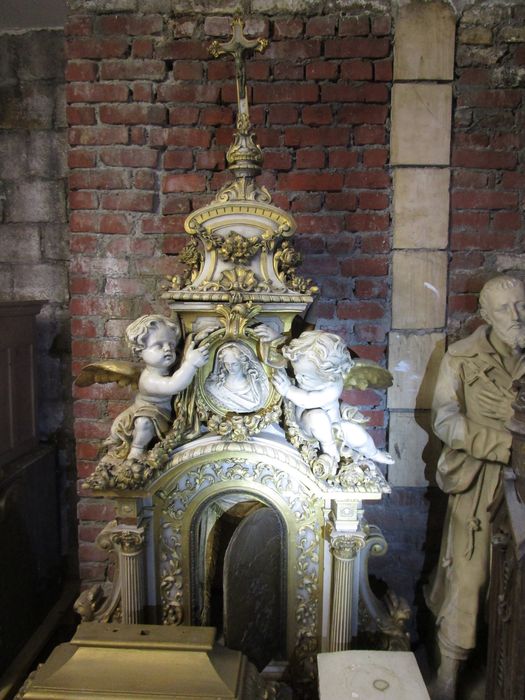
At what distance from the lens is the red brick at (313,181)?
7.90 ft

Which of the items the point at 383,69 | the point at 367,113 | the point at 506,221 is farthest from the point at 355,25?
the point at 506,221

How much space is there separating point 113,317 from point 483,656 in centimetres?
212

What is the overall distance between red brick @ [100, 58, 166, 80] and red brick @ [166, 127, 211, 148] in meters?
0.25

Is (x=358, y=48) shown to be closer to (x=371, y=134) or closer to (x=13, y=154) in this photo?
(x=371, y=134)

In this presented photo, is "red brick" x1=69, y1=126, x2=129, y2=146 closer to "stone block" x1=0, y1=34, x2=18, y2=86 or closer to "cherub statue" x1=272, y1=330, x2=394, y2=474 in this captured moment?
"stone block" x1=0, y1=34, x2=18, y2=86

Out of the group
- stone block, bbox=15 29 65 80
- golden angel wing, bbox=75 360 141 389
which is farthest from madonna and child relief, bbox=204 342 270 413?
stone block, bbox=15 29 65 80

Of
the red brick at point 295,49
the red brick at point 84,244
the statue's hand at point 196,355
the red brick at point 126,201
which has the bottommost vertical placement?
the statue's hand at point 196,355

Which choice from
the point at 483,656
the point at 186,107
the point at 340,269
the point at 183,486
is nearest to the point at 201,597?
the point at 183,486

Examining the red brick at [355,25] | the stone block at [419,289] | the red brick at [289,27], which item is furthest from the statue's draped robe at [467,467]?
the red brick at [289,27]

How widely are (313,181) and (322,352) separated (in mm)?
1009

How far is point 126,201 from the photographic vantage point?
7.99 feet

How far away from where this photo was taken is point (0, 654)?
224 cm

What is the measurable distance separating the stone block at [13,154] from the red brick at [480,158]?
205 cm

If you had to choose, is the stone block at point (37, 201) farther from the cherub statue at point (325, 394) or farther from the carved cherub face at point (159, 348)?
the cherub statue at point (325, 394)
